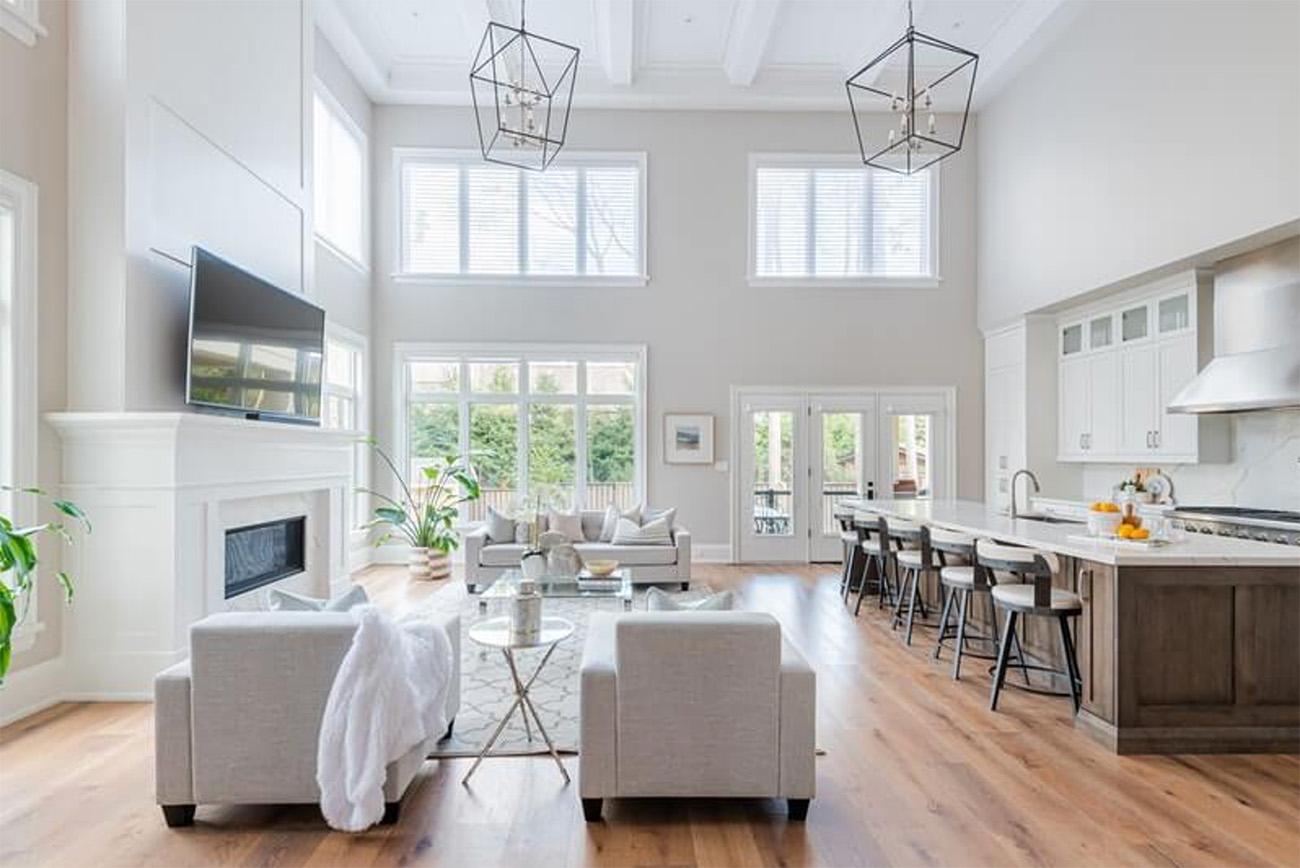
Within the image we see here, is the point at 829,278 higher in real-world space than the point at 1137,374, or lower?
higher

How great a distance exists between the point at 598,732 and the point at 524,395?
6.40 metres

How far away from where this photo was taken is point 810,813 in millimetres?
2721

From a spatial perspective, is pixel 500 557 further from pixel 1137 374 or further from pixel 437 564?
pixel 1137 374

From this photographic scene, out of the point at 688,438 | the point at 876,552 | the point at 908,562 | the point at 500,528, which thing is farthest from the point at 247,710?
the point at 688,438

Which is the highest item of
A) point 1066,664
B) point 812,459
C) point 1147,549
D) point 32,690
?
point 812,459

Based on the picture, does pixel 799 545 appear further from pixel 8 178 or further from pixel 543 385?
pixel 8 178

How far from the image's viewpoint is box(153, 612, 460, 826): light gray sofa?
2523 millimetres

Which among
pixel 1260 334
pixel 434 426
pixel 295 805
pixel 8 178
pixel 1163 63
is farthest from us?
pixel 434 426

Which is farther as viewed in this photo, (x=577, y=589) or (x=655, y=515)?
(x=655, y=515)

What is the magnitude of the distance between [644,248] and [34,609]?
6.68 m

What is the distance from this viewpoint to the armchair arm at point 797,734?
260cm

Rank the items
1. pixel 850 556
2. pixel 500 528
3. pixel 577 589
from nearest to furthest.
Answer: pixel 577 589 < pixel 850 556 < pixel 500 528

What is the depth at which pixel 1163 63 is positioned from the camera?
224 inches

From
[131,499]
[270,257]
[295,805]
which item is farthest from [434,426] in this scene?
[295,805]
